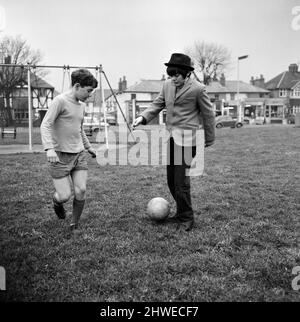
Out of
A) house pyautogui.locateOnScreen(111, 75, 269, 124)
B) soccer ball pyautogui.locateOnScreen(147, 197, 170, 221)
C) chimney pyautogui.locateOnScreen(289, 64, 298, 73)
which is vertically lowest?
soccer ball pyautogui.locateOnScreen(147, 197, 170, 221)

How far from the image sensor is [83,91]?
15.4 ft

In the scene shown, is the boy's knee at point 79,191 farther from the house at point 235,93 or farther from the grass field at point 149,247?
the house at point 235,93

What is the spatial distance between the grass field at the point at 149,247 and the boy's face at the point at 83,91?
169cm

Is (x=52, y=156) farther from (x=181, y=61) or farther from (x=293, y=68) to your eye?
(x=293, y=68)

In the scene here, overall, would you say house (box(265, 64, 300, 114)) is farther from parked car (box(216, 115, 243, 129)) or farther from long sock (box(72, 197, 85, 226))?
long sock (box(72, 197, 85, 226))

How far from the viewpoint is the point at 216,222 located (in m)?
5.36

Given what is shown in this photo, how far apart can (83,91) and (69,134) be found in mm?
566

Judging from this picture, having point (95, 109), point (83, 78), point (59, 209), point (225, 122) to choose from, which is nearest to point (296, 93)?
point (95, 109)

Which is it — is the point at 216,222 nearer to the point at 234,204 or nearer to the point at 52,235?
the point at 234,204

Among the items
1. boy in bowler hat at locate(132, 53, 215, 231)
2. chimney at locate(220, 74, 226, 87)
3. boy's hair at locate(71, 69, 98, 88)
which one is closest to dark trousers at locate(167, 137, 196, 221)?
boy in bowler hat at locate(132, 53, 215, 231)

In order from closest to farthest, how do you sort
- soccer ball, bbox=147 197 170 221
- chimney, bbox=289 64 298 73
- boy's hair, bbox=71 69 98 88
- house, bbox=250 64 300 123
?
1. boy's hair, bbox=71 69 98 88
2. soccer ball, bbox=147 197 170 221
3. house, bbox=250 64 300 123
4. chimney, bbox=289 64 298 73

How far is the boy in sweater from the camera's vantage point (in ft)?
15.1
